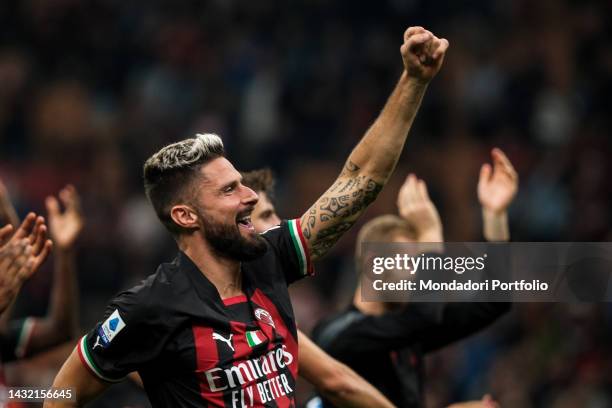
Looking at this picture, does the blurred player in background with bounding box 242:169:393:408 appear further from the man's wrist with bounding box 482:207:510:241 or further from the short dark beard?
the man's wrist with bounding box 482:207:510:241

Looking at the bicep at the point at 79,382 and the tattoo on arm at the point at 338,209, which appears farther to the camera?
the tattoo on arm at the point at 338,209

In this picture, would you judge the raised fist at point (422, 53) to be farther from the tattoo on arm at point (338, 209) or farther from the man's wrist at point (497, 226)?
the man's wrist at point (497, 226)

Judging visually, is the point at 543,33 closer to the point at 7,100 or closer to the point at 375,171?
the point at 7,100

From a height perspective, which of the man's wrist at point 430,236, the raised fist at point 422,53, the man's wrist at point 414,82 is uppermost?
the raised fist at point 422,53

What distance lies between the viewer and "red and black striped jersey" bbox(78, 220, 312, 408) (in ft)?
14.0

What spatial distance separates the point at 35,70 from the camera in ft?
43.6

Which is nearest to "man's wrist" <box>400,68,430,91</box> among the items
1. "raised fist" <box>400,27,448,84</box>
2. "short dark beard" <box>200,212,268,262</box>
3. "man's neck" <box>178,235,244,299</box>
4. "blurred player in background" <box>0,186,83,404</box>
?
"raised fist" <box>400,27,448,84</box>

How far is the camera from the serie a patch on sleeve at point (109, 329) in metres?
4.26

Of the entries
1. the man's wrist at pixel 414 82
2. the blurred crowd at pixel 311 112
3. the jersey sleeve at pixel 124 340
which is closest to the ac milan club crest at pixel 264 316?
the jersey sleeve at pixel 124 340

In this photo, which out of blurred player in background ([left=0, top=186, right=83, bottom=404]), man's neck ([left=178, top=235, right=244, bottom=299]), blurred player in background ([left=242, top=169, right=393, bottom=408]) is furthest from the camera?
blurred player in background ([left=0, top=186, right=83, bottom=404])

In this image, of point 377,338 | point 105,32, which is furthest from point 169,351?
point 105,32

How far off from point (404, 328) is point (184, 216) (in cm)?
167

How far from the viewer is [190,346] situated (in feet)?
14.1

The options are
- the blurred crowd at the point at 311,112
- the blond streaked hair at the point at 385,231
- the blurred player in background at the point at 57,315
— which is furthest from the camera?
the blurred crowd at the point at 311,112
